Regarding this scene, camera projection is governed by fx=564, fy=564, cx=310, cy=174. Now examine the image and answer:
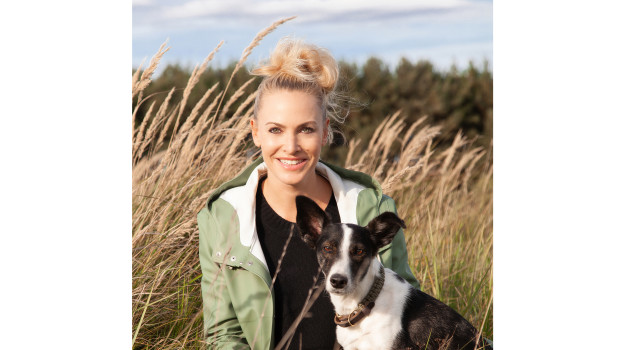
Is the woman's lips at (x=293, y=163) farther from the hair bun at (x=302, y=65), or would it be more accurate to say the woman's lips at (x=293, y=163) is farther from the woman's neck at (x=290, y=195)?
the hair bun at (x=302, y=65)

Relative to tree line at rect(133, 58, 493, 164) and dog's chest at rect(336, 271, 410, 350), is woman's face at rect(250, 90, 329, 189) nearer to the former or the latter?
dog's chest at rect(336, 271, 410, 350)

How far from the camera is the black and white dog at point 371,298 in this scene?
2287 millimetres

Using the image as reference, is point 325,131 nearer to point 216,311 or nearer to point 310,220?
point 310,220

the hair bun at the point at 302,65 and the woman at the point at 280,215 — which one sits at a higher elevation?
the hair bun at the point at 302,65

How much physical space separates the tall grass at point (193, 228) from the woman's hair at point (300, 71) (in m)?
0.51

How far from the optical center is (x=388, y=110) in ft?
29.8

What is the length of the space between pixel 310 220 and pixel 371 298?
1.35 feet

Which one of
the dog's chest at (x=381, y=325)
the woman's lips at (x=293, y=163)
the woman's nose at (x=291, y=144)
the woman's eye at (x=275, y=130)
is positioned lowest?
the dog's chest at (x=381, y=325)

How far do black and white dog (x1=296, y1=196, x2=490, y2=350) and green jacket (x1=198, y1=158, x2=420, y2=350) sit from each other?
27cm

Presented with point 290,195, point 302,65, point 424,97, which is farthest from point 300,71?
point 424,97

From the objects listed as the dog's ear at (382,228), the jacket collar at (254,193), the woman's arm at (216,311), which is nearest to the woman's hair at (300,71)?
the jacket collar at (254,193)

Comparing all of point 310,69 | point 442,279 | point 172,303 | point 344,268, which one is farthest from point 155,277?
point 442,279


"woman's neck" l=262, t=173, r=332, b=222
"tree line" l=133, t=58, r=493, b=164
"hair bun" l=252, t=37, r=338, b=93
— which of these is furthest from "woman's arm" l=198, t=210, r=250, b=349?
"tree line" l=133, t=58, r=493, b=164

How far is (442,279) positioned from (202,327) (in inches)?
66.1
